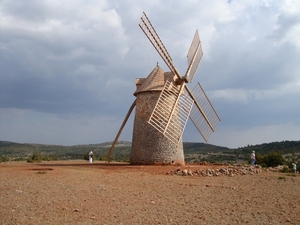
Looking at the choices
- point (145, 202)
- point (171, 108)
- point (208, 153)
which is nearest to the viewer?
point (145, 202)

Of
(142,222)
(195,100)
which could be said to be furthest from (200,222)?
(195,100)

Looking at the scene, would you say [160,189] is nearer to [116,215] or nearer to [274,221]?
[116,215]

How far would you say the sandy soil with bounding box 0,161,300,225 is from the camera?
569cm

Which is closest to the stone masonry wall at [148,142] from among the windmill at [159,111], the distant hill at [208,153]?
the windmill at [159,111]

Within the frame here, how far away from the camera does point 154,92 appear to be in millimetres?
17438

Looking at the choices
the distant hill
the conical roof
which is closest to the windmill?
the conical roof

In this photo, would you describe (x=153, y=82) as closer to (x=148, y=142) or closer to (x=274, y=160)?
(x=148, y=142)

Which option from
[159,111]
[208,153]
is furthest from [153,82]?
[208,153]

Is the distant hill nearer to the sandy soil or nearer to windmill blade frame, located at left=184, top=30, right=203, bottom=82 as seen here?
windmill blade frame, located at left=184, top=30, right=203, bottom=82

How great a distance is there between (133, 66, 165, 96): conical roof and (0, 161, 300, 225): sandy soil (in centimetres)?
807

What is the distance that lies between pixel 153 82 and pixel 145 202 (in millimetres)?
11285

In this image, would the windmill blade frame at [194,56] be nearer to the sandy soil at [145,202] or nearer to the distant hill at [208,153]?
the sandy soil at [145,202]

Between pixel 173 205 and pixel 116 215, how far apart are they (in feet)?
4.90

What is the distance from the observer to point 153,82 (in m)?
17.7
